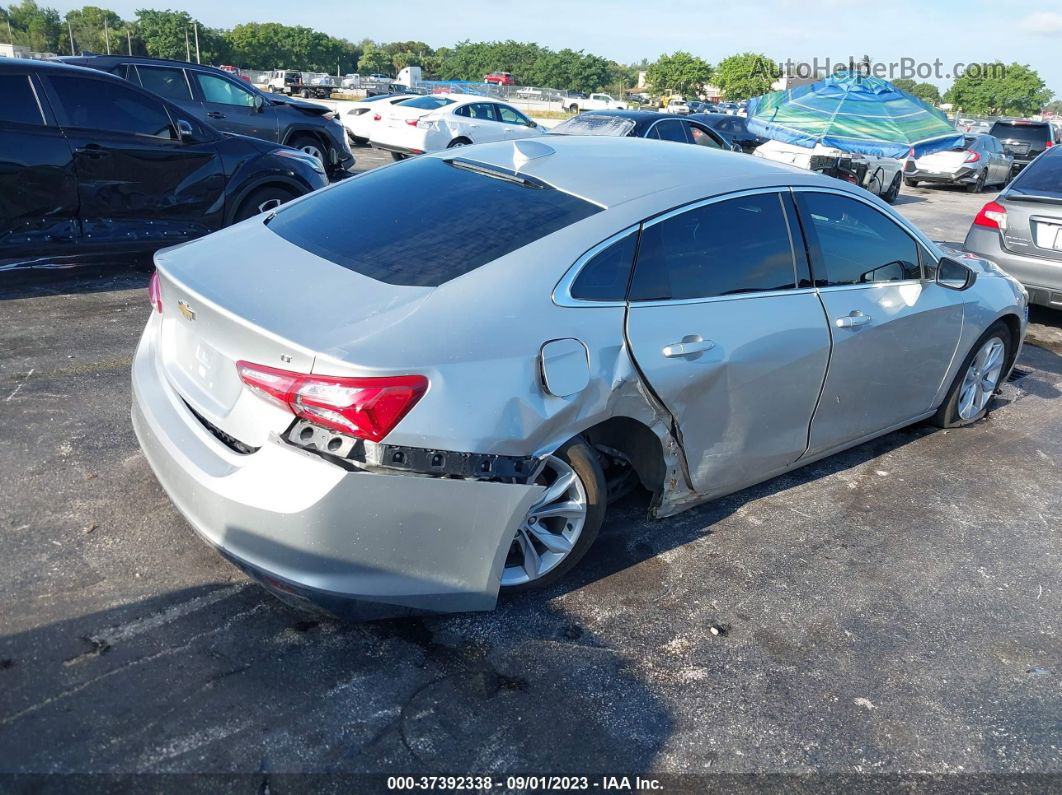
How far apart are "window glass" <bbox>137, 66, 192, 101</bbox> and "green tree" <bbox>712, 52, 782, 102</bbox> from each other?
208 ft

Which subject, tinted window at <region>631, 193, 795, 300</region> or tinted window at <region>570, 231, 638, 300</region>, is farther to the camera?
tinted window at <region>631, 193, 795, 300</region>

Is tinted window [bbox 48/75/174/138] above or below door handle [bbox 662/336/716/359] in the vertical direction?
above

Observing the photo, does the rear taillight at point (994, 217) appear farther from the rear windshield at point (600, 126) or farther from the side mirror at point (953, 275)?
the rear windshield at point (600, 126)

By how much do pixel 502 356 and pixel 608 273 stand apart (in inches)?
25.1

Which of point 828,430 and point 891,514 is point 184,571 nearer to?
point 828,430

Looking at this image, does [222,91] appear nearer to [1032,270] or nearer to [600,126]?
[600,126]

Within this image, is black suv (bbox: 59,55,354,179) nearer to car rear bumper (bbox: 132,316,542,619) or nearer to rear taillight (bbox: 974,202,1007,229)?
rear taillight (bbox: 974,202,1007,229)

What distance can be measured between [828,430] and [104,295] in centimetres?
545

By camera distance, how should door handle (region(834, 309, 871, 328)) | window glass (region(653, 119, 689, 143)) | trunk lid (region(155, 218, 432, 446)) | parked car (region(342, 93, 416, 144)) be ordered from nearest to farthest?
trunk lid (region(155, 218, 432, 446)) → door handle (region(834, 309, 871, 328)) → window glass (region(653, 119, 689, 143)) → parked car (region(342, 93, 416, 144))

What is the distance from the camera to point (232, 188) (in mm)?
7422

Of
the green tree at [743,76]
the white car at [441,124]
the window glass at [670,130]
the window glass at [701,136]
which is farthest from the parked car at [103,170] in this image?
the green tree at [743,76]

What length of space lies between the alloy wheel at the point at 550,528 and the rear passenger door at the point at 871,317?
1391 mm

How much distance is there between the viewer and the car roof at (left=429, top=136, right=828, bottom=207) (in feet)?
11.5

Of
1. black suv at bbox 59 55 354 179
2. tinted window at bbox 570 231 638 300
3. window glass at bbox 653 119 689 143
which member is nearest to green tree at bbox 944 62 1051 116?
window glass at bbox 653 119 689 143
